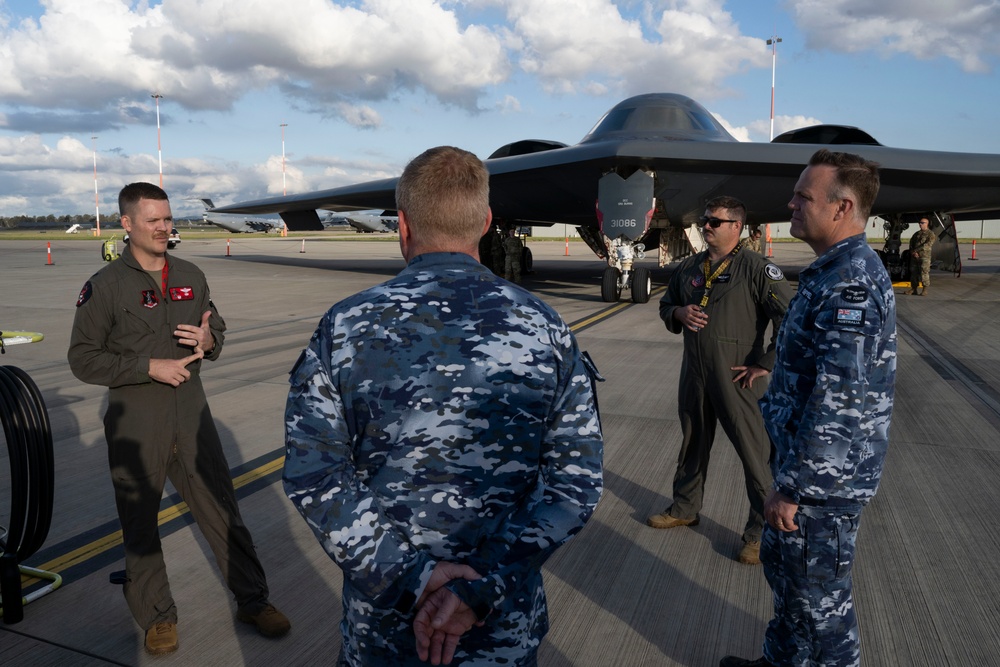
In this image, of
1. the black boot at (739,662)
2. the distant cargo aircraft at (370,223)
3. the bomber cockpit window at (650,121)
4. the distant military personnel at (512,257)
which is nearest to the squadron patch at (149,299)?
the black boot at (739,662)

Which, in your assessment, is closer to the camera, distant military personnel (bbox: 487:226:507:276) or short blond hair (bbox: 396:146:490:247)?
short blond hair (bbox: 396:146:490:247)

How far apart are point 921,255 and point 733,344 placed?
15.5 meters

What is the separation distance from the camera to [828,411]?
2518 mm

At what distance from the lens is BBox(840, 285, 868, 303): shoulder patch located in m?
2.51

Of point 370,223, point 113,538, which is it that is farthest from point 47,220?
point 113,538

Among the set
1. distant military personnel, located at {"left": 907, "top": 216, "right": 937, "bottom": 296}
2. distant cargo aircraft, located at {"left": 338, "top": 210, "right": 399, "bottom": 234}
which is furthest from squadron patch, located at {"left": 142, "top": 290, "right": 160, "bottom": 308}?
distant cargo aircraft, located at {"left": 338, "top": 210, "right": 399, "bottom": 234}

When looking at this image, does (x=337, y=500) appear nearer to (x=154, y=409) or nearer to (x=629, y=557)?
(x=154, y=409)

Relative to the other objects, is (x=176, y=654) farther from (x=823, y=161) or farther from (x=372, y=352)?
(x=823, y=161)

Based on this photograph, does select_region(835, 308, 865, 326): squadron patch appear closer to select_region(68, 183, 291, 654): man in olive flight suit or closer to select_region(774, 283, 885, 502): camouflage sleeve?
select_region(774, 283, 885, 502): camouflage sleeve

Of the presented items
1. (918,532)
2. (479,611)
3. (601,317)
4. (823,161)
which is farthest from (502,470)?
(601,317)

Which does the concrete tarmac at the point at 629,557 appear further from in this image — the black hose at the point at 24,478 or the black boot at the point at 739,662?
the black hose at the point at 24,478

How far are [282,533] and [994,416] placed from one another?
6.62 meters

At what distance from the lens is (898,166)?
14.3 meters

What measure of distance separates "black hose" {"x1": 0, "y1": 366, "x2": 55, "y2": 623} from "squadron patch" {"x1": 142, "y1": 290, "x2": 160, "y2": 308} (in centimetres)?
67
